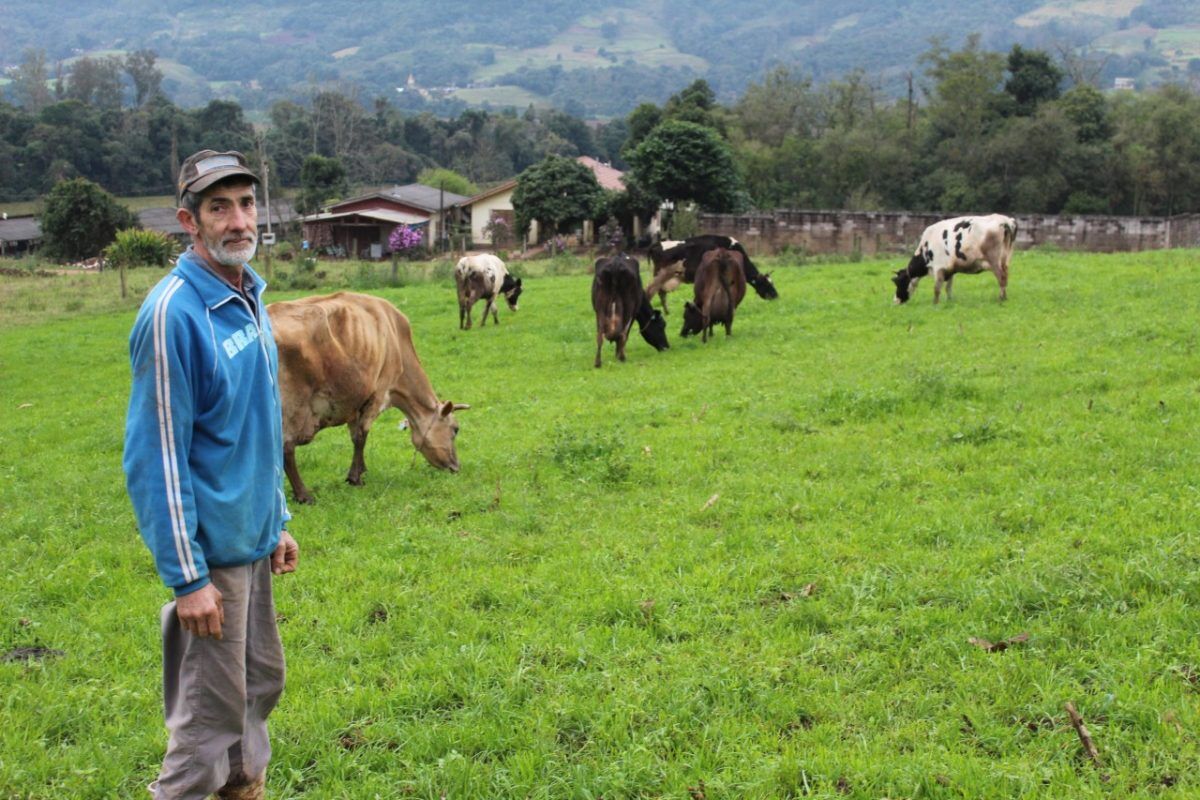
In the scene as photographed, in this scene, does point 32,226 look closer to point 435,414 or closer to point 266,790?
point 435,414

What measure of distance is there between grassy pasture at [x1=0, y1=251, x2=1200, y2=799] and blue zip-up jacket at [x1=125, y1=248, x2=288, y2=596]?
54.8 inches

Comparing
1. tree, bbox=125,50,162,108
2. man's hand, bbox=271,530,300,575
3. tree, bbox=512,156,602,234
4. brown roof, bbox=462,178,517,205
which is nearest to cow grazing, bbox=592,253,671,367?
man's hand, bbox=271,530,300,575

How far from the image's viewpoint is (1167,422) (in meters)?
8.79

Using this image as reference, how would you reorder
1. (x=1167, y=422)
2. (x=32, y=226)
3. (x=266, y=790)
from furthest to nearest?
(x=32, y=226) < (x=1167, y=422) < (x=266, y=790)

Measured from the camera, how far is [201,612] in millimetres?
3316

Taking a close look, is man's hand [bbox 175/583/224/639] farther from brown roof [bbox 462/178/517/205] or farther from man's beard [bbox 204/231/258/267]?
brown roof [bbox 462/178/517/205]

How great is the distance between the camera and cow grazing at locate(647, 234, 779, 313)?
20438mm

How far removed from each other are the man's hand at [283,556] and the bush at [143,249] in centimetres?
3731

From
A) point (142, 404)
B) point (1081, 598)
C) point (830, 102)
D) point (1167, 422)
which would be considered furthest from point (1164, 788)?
point (830, 102)

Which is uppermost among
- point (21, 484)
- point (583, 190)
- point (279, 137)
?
point (279, 137)

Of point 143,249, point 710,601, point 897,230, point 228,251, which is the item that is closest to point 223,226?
point 228,251

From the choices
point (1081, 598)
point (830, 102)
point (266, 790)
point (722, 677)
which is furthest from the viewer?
point (830, 102)

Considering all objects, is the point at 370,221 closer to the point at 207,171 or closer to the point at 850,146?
the point at 850,146

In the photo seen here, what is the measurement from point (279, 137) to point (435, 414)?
286ft
